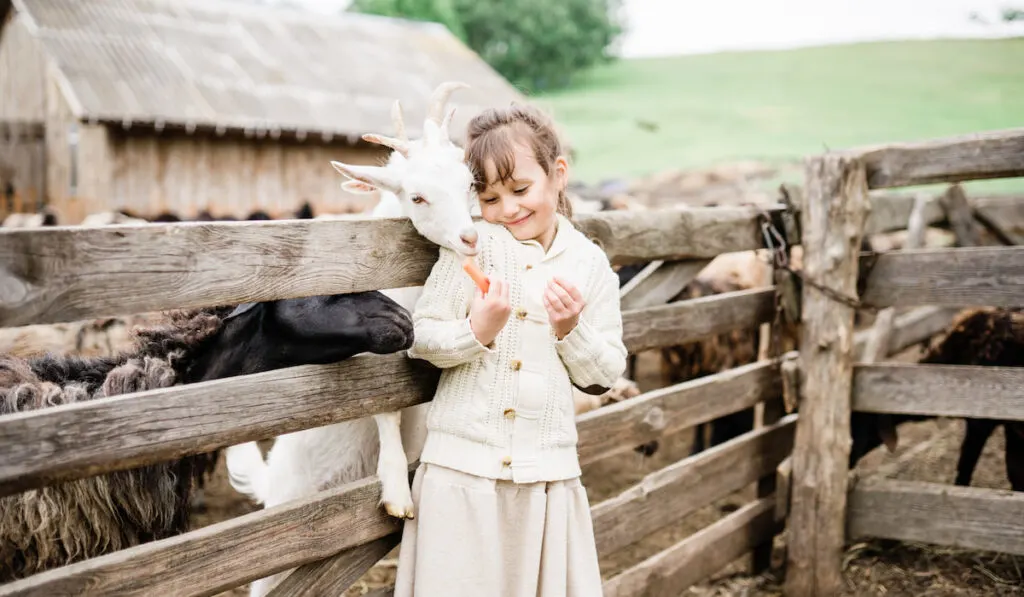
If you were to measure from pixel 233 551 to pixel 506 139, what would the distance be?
1.32 m

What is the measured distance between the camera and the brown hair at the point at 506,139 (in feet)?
7.68

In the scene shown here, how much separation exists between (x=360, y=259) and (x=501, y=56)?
52.7m

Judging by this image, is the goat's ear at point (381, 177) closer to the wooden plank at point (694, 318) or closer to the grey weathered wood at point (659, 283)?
the wooden plank at point (694, 318)

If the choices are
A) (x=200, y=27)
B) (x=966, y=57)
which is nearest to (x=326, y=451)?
(x=200, y=27)

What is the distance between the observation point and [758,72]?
4606 centimetres

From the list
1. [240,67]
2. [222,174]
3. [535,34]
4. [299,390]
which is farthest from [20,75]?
[535,34]

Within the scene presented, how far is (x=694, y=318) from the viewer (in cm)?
376

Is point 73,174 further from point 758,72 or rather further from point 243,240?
point 758,72

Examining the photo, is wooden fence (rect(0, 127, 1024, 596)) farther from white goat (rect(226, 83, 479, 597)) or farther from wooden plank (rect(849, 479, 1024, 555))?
wooden plank (rect(849, 479, 1024, 555))

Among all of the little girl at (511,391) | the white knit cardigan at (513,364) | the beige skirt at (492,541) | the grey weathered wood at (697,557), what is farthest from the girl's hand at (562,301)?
the grey weathered wood at (697,557)

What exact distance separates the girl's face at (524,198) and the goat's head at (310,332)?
1.32 ft

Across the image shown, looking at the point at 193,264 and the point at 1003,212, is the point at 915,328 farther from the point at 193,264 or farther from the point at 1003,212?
the point at 193,264

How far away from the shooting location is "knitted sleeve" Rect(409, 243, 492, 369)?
2211 mm

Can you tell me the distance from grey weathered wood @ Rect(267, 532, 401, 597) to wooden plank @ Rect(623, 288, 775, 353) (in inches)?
51.8
